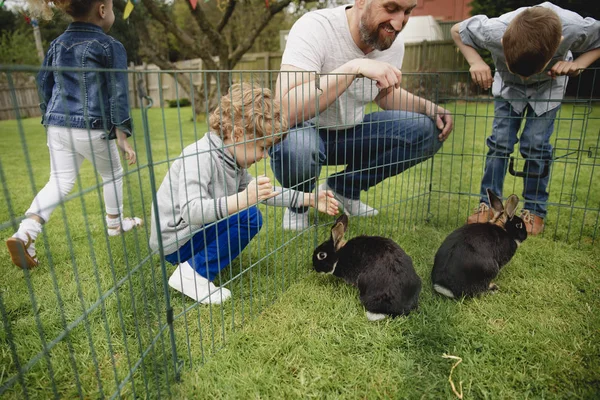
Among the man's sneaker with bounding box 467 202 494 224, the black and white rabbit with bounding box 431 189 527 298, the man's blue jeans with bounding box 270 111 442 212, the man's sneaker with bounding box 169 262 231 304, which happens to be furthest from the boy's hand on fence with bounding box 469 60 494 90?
the man's sneaker with bounding box 169 262 231 304

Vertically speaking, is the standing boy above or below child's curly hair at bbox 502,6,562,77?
below

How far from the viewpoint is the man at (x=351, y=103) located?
7.65 ft

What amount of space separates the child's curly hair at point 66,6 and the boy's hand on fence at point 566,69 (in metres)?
2.79

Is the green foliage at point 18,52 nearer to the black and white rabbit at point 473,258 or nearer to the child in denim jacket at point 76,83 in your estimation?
the child in denim jacket at point 76,83

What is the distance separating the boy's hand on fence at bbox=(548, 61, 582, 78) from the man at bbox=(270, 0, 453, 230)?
0.69m

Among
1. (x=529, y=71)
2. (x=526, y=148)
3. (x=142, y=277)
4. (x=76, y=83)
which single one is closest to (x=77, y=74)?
(x=76, y=83)

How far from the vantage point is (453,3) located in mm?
14305

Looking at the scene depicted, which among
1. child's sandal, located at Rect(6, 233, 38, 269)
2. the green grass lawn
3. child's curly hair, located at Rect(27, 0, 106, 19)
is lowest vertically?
the green grass lawn

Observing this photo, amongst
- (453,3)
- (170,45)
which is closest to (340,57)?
(453,3)

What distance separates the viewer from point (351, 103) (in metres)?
2.80

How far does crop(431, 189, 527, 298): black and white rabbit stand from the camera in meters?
2.04

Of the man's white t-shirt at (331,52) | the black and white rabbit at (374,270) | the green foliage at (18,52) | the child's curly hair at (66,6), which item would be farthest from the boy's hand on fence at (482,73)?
the green foliage at (18,52)

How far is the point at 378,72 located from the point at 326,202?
2.50ft

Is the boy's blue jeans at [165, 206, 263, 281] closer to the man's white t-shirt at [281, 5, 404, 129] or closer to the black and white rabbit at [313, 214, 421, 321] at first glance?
the black and white rabbit at [313, 214, 421, 321]
